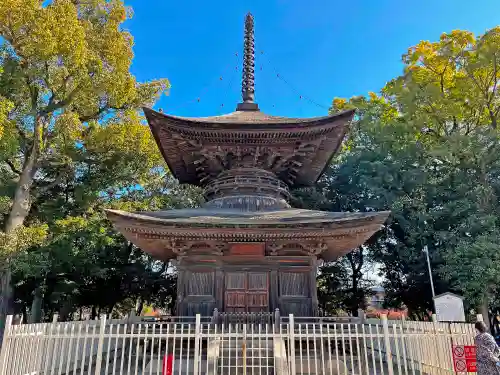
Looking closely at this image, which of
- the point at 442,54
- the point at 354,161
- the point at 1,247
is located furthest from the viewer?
the point at 354,161

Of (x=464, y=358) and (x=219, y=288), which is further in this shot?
(x=219, y=288)

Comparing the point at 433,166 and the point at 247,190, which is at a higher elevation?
the point at 433,166

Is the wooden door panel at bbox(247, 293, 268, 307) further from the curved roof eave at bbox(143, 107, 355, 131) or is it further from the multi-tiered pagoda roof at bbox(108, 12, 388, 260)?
the curved roof eave at bbox(143, 107, 355, 131)

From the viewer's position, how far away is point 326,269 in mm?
28828

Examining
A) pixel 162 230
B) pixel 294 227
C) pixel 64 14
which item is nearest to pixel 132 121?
pixel 64 14

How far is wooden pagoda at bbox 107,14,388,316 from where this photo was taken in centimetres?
1132

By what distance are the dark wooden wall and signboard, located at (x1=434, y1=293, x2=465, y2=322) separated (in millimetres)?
6436

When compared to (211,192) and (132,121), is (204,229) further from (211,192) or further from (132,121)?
(132,121)

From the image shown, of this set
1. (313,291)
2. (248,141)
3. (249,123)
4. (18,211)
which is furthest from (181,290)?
(18,211)

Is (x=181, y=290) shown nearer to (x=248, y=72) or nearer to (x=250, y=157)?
(x=250, y=157)

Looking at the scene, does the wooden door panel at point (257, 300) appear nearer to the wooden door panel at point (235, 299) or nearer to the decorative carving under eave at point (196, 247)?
the wooden door panel at point (235, 299)

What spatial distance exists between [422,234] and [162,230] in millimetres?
17909

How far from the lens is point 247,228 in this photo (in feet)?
37.0

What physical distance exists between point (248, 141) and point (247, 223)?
3.83 meters
